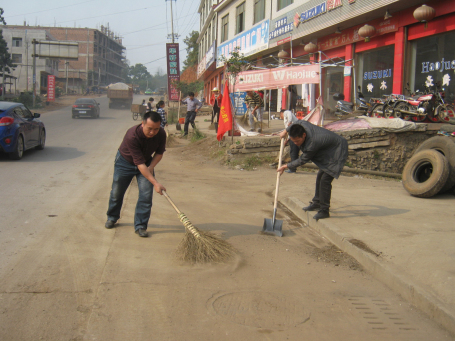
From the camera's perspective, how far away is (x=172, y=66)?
3067 cm

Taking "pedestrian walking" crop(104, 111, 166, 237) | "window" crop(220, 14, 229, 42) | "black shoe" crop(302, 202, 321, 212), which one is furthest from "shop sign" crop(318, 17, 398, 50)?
"window" crop(220, 14, 229, 42)

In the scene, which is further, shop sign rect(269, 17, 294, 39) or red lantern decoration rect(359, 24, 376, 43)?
shop sign rect(269, 17, 294, 39)

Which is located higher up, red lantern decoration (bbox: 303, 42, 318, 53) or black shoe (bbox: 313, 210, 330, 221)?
red lantern decoration (bbox: 303, 42, 318, 53)

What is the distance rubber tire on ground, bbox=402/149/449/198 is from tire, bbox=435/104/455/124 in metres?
3.50

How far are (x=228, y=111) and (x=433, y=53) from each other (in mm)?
6366

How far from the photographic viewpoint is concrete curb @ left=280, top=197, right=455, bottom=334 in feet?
10.2

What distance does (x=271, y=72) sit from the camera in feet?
37.7

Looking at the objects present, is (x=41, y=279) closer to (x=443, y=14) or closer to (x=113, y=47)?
(x=443, y=14)

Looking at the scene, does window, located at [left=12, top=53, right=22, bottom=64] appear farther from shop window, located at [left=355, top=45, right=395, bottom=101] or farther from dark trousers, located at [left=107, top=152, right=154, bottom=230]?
dark trousers, located at [left=107, top=152, right=154, bottom=230]

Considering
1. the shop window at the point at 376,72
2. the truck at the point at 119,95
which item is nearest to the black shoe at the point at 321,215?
the shop window at the point at 376,72

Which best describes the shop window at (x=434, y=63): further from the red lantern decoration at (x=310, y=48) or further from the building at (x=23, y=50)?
the building at (x=23, y=50)

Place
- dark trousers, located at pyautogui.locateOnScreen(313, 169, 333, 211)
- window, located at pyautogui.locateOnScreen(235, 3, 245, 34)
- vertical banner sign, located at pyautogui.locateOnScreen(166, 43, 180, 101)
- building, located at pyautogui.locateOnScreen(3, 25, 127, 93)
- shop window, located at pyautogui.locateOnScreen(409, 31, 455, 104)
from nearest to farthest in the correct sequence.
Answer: dark trousers, located at pyautogui.locateOnScreen(313, 169, 333, 211), shop window, located at pyautogui.locateOnScreen(409, 31, 455, 104), window, located at pyautogui.locateOnScreen(235, 3, 245, 34), vertical banner sign, located at pyautogui.locateOnScreen(166, 43, 180, 101), building, located at pyautogui.locateOnScreen(3, 25, 127, 93)

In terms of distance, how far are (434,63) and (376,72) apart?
8.19 ft

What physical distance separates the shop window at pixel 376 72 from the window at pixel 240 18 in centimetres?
1095
